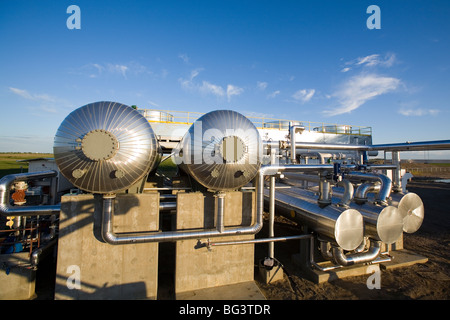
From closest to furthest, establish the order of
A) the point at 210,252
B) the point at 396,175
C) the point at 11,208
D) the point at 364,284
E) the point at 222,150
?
the point at 222,150
the point at 11,208
the point at 210,252
the point at 364,284
the point at 396,175

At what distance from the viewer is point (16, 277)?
4.89 meters

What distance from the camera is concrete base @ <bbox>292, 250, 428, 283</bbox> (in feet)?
19.0

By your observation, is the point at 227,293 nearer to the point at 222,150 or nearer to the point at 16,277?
the point at 222,150

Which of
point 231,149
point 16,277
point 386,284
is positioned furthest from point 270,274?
point 16,277

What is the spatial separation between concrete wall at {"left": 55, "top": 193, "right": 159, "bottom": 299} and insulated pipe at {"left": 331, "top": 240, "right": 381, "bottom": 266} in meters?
4.67

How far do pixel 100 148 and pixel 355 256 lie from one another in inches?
268

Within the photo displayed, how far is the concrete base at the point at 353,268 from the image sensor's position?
5805mm

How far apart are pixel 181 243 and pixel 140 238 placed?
1088mm

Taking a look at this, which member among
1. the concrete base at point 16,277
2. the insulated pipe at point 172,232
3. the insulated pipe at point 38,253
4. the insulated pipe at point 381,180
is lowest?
the concrete base at point 16,277

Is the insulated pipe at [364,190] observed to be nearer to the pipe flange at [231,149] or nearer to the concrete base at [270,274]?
the concrete base at [270,274]

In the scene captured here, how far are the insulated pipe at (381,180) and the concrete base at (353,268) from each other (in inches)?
96.7

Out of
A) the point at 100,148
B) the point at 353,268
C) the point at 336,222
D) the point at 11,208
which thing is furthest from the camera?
the point at 353,268

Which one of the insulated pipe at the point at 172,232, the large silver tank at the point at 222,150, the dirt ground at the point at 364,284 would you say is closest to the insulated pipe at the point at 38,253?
the dirt ground at the point at 364,284
